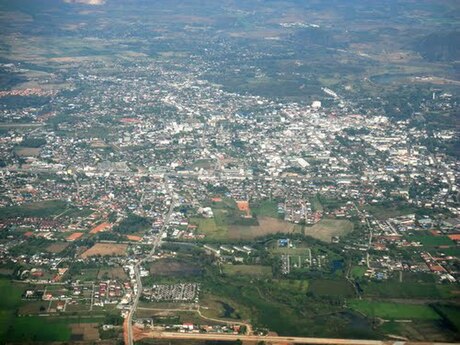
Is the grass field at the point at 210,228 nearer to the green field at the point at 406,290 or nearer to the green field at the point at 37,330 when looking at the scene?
the green field at the point at 406,290

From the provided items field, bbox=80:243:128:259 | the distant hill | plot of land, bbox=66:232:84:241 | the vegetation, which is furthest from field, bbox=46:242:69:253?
the distant hill

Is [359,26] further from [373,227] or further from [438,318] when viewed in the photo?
[438,318]

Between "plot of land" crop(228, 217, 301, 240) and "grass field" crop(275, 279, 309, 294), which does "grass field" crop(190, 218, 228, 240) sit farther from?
"grass field" crop(275, 279, 309, 294)

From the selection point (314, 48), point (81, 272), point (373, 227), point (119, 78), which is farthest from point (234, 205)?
point (314, 48)

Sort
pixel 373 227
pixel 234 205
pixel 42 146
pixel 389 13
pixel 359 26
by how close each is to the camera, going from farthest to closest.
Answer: pixel 389 13 < pixel 359 26 < pixel 42 146 < pixel 234 205 < pixel 373 227

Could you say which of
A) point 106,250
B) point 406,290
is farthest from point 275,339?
point 106,250

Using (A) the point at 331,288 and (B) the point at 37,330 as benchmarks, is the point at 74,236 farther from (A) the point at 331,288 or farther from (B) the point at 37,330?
(A) the point at 331,288
